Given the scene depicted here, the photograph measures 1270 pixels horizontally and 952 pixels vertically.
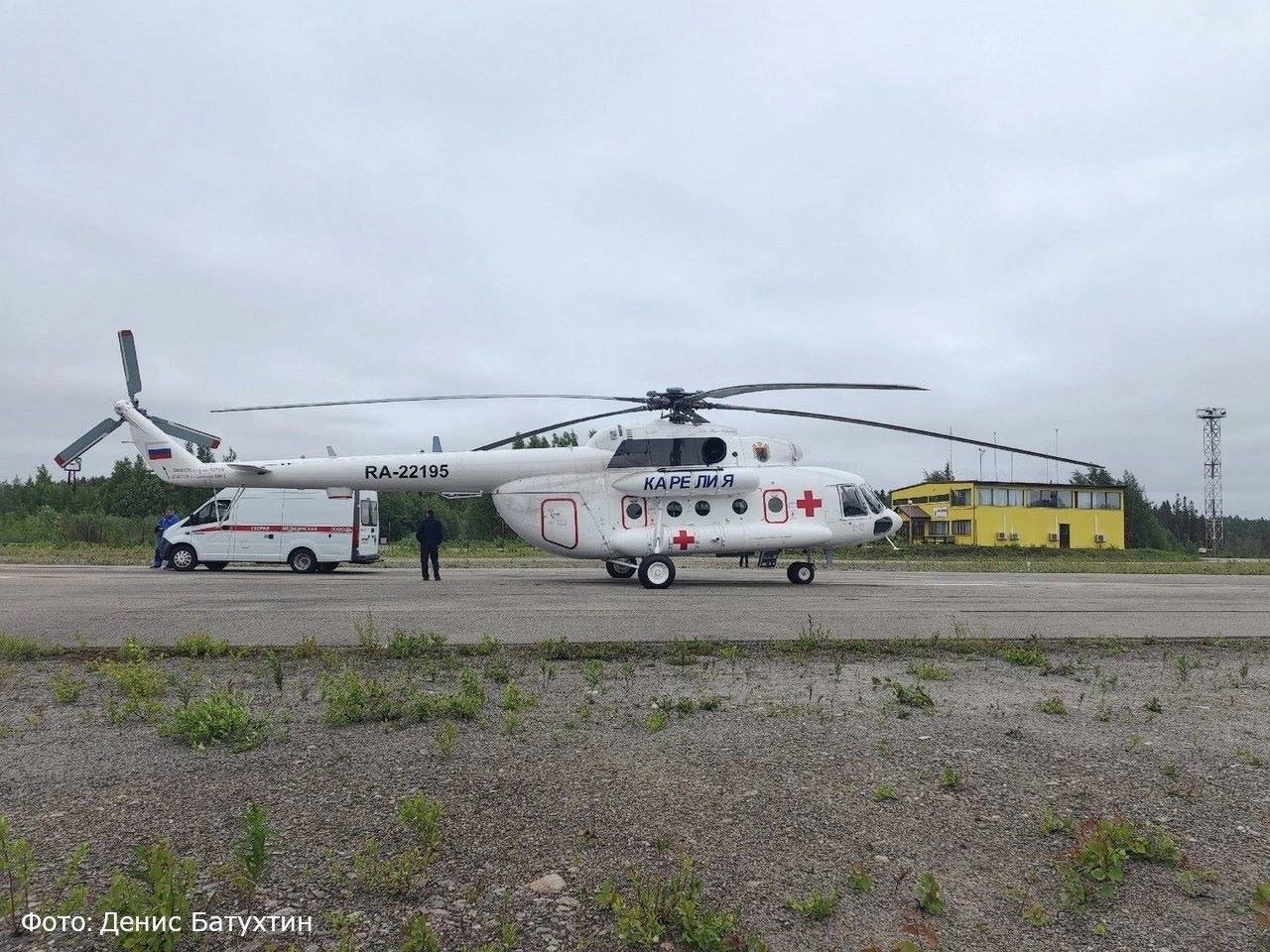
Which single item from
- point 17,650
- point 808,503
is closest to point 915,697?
point 17,650

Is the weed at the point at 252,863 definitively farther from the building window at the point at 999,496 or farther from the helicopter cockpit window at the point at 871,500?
the building window at the point at 999,496

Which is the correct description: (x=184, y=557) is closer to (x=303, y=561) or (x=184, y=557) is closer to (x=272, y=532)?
(x=272, y=532)

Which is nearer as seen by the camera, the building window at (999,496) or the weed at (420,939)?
the weed at (420,939)

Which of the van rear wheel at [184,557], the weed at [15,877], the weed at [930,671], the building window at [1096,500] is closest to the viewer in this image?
the weed at [15,877]

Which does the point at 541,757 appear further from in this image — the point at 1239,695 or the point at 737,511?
the point at 737,511

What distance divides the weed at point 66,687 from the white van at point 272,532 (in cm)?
1670

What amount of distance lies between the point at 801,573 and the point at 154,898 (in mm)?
15687

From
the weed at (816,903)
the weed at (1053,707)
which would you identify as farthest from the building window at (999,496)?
the weed at (816,903)

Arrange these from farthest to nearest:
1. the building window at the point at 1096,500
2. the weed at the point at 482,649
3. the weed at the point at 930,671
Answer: the building window at the point at 1096,500, the weed at the point at 482,649, the weed at the point at 930,671

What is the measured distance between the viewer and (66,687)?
5.68 meters

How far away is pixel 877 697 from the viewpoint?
5840mm

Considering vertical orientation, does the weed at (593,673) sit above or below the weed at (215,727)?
below

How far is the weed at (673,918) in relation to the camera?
266 centimetres

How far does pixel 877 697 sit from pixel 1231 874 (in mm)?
2770
